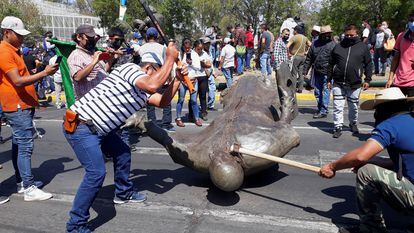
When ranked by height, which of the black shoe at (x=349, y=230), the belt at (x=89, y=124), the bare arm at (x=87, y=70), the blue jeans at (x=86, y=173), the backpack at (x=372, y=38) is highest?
the backpack at (x=372, y=38)

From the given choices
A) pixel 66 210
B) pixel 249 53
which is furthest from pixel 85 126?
pixel 249 53

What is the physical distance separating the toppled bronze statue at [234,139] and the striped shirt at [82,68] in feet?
2.21

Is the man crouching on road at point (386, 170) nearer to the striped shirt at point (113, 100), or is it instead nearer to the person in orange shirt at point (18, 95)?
the striped shirt at point (113, 100)

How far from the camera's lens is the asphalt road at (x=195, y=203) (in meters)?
4.08

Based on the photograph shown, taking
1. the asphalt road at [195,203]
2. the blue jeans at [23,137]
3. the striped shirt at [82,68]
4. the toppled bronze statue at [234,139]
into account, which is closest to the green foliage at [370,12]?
the toppled bronze statue at [234,139]

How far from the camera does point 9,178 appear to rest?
18.9ft

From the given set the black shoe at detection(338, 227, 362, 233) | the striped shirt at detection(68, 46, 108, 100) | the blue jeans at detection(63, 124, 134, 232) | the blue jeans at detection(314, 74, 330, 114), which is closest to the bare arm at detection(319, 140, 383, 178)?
the black shoe at detection(338, 227, 362, 233)

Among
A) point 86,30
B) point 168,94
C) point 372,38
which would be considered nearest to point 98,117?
point 168,94

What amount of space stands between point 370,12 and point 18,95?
28738mm

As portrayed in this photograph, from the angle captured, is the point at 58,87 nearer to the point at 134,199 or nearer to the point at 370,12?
the point at 134,199

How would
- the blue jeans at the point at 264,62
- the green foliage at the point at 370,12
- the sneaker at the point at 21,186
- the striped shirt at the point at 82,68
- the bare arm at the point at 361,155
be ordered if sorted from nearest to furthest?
1. the bare arm at the point at 361,155
2. the striped shirt at the point at 82,68
3. the sneaker at the point at 21,186
4. the blue jeans at the point at 264,62
5. the green foliage at the point at 370,12

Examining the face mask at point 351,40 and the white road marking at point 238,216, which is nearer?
A: the white road marking at point 238,216

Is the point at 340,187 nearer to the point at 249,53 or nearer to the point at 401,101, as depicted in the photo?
the point at 401,101

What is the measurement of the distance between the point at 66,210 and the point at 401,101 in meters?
3.57
